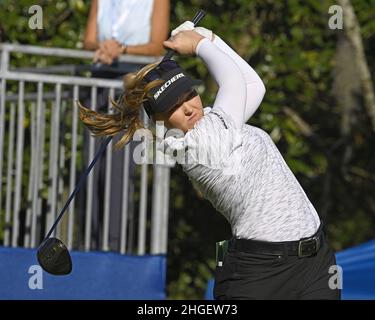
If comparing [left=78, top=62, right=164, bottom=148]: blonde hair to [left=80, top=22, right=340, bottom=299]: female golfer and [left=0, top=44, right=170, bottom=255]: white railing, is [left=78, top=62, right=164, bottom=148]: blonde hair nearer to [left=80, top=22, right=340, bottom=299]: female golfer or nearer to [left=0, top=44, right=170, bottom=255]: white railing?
[left=80, top=22, right=340, bottom=299]: female golfer

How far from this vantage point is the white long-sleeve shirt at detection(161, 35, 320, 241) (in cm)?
468

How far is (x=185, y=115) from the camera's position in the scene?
475 cm

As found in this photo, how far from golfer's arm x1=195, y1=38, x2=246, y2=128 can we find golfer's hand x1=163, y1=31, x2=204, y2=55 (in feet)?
0.19

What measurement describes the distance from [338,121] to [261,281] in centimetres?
498

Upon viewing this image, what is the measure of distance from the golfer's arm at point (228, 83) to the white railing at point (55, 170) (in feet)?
6.52

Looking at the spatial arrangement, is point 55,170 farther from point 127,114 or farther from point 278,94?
point 278,94

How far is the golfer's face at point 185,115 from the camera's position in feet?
15.6

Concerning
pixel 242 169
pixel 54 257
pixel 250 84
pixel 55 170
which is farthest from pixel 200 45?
pixel 55 170

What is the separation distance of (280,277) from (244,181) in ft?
1.32

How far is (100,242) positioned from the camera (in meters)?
7.02

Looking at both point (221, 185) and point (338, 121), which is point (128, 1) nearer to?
point (221, 185)

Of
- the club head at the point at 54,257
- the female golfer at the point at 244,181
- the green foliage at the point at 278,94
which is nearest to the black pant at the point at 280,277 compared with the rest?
the female golfer at the point at 244,181

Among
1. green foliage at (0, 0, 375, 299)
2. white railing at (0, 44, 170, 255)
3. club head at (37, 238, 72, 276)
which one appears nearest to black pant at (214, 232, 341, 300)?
club head at (37, 238, 72, 276)
